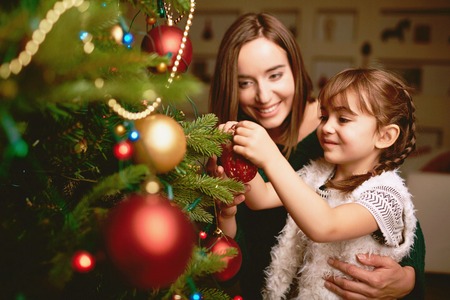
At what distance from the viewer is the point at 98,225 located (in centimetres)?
50

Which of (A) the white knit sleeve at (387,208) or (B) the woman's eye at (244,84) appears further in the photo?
(B) the woman's eye at (244,84)

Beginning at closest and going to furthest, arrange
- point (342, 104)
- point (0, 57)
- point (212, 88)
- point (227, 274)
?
1. point (0, 57)
2. point (227, 274)
3. point (342, 104)
4. point (212, 88)

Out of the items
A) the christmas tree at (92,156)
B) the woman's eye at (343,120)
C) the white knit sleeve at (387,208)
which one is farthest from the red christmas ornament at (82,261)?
the woman's eye at (343,120)

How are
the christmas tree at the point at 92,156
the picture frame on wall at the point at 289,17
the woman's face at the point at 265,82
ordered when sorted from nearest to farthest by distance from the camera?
the christmas tree at the point at 92,156
the woman's face at the point at 265,82
the picture frame on wall at the point at 289,17

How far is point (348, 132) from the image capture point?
1.02 m

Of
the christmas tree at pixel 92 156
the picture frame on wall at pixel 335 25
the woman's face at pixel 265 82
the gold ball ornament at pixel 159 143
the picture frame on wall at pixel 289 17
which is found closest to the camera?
the christmas tree at pixel 92 156

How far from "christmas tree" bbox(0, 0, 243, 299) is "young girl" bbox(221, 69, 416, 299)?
25 centimetres

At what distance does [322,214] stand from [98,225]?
1.65 feet

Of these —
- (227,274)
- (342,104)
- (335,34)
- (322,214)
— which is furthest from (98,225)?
(335,34)

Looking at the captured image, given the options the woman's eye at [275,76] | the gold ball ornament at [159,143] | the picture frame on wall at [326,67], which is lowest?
the picture frame on wall at [326,67]

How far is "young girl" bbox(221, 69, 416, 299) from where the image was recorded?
84 cm

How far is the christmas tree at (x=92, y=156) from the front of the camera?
0.40 metres

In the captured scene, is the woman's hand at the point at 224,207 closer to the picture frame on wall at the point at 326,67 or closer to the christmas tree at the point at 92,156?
the christmas tree at the point at 92,156

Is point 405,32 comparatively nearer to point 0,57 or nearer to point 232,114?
point 232,114
